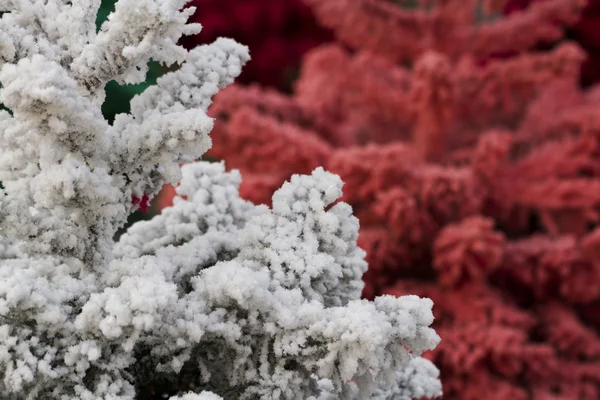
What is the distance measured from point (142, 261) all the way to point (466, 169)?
94cm

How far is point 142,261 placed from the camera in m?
0.60

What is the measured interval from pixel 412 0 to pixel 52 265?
2313 mm

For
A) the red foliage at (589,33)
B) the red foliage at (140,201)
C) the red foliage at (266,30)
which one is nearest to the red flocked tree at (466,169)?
the red foliage at (589,33)

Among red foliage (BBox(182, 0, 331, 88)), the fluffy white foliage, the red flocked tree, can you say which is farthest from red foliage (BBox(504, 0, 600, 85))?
the fluffy white foliage

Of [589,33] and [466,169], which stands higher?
[589,33]

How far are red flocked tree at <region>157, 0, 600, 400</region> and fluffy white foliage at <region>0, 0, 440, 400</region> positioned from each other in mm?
752

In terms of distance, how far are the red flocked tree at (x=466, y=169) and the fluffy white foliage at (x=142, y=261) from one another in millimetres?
752

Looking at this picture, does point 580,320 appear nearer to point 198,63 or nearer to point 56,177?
point 198,63

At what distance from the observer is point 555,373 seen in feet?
4.78

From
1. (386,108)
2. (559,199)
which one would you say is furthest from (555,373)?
(386,108)

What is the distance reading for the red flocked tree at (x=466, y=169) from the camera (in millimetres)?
1375

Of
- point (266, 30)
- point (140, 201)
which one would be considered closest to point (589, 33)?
point (266, 30)

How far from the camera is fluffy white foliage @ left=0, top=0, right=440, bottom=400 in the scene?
0.51 meters

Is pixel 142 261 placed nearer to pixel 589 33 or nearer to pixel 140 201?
pixel 140 201
